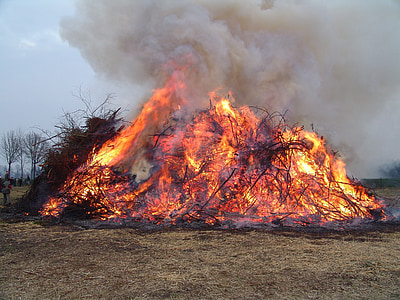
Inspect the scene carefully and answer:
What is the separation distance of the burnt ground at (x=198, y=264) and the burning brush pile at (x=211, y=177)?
1.20 m

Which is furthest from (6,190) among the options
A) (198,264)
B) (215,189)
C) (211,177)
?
(198,264)

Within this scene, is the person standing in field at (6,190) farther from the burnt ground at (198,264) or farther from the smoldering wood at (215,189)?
the burnt ground at (198,264)

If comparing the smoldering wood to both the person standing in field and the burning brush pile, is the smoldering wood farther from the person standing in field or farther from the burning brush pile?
the person standing in field

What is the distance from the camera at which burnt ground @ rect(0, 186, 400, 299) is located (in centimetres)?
353

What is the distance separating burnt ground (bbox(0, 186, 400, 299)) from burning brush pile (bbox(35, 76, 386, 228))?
3.95 ft

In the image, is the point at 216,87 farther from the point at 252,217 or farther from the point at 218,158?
the point at 252,217

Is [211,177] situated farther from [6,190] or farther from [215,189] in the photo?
[6,190]

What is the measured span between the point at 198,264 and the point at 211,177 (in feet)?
14.8

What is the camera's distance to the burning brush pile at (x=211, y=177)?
7914 millimetres

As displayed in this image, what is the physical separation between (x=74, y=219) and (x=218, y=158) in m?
4.38

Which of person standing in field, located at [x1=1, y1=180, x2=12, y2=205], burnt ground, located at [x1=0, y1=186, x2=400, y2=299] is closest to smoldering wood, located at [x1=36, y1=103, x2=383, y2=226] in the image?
burnt ground, located at [x1=0, y1=186, x2=400, y2=299]

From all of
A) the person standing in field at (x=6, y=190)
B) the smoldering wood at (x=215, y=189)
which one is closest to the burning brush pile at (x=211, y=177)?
the smoldering wood at (x=215, y=189)

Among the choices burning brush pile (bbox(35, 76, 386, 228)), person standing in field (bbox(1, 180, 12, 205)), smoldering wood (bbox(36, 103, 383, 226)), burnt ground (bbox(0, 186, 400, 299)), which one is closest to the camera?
burnt ground (bbox(0, 186, 400, 299))

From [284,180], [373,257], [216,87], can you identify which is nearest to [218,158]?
[284,180]
